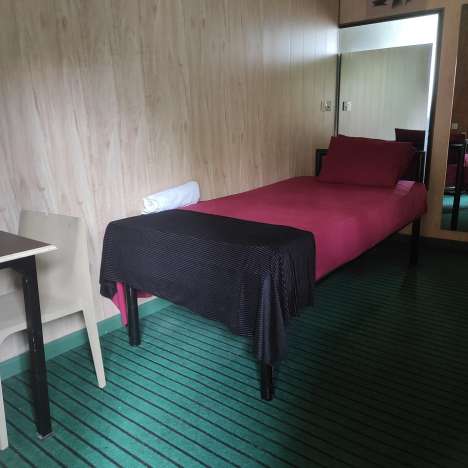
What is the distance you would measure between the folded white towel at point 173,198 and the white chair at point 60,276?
641mm

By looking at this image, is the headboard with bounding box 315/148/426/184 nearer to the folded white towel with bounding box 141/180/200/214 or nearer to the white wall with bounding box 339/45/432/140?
the white wall with bounding box 339/45/432/140

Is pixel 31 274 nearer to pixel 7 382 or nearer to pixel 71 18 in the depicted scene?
pixel 7 382

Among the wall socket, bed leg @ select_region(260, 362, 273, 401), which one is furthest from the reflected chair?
bed leg @ select_region(260, 362, 273, 401)

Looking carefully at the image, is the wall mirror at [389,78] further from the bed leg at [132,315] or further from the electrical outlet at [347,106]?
the bed leg at [132,315]

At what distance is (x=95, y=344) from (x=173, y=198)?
932 mm

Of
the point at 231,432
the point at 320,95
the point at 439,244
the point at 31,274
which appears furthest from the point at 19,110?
the point at 439,244

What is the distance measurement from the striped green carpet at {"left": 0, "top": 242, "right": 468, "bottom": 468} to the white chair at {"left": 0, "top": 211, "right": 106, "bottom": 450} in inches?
10.3

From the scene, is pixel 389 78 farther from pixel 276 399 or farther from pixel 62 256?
pixel 62 256

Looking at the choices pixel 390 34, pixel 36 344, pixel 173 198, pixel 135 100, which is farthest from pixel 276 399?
pixel 390 34

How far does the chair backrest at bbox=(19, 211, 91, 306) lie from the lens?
1.69m

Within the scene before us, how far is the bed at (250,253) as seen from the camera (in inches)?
63.2

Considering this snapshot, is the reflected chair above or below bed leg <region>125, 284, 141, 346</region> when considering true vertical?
above

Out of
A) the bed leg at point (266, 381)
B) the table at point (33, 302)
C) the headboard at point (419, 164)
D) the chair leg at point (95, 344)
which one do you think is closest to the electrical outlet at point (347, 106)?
the headboard at point (419, 164)

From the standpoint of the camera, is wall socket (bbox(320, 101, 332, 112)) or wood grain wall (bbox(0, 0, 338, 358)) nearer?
wood grain wall (bbox(0, 0, 338, 358))
